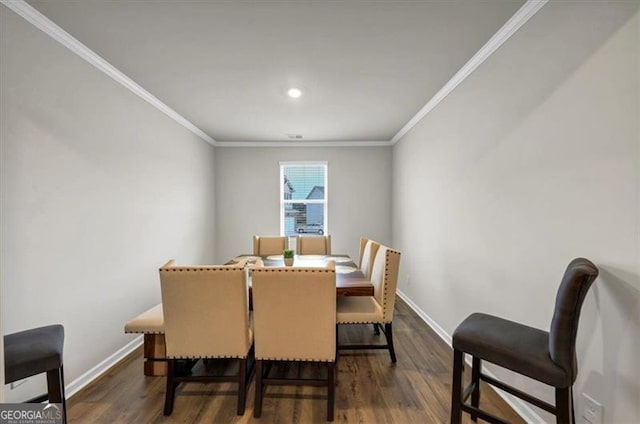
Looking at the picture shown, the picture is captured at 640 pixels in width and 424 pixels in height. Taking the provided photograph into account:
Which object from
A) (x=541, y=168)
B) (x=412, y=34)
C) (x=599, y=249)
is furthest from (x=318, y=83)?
(x=599, y=249)

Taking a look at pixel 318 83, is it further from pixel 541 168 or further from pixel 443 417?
pixel 443 417

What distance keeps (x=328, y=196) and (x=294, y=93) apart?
234 centimetres

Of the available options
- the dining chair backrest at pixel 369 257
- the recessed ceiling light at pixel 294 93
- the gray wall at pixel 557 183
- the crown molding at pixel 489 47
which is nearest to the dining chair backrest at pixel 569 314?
the gray wall at pixel 557 183

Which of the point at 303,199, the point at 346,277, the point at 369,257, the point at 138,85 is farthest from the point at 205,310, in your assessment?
the point at 303,199

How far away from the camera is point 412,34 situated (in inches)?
78.7

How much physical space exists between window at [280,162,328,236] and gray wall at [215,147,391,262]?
134mm

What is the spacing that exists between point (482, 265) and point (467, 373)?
2.95 ft

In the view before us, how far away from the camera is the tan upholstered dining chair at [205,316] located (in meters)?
1.78

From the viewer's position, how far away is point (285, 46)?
2121 millimetres

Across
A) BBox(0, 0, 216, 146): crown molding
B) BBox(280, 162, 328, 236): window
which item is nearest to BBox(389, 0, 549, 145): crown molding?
BBox(280, 162, 328, 236): window

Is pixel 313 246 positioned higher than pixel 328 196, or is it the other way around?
pixel 328 196

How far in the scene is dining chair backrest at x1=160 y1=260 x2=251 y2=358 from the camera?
178 cm

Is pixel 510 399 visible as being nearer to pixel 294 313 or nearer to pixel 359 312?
pixel 359 312

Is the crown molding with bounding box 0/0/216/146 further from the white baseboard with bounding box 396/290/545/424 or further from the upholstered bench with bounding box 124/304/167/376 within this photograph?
the white baseboard with bounding box 396/290/545/424
